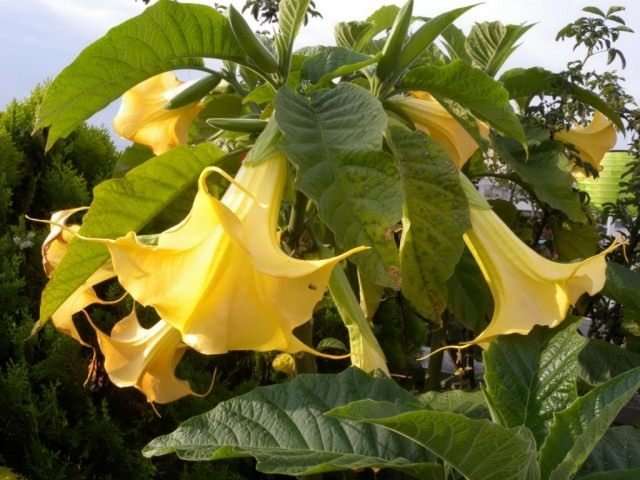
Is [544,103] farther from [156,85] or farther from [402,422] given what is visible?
[402,422]

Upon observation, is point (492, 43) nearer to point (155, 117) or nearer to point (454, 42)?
point (454, 42)

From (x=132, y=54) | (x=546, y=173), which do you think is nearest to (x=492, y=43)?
(x=546, y=173)

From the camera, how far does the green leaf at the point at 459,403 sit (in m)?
0.80

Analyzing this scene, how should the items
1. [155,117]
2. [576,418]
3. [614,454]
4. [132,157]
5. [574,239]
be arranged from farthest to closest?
[574,239] → [132,157] → [155,117] → [614,454] → [576,418]

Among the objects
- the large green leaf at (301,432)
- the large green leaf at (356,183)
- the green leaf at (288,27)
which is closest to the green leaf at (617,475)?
the large green leaf at (301,432)

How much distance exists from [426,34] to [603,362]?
1.58ft

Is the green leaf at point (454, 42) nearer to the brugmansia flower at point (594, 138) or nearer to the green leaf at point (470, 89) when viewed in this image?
the brugmansia flower at point (594, 138)

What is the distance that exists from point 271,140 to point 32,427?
1032mm

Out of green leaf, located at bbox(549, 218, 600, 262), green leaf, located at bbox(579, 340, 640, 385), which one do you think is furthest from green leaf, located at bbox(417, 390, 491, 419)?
green leaf, located at bbox(549, 218, 600, 262)

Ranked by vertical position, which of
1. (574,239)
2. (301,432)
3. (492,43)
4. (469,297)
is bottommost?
(301,432)

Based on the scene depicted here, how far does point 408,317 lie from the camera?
1700 mm

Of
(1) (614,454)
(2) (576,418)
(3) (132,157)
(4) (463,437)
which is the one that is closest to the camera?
(4) (463,437)

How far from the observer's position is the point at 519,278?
0.74 metres

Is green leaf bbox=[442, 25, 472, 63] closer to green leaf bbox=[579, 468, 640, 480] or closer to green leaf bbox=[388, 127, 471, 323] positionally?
green leaf bbox=[388, 127, 471, 323]
